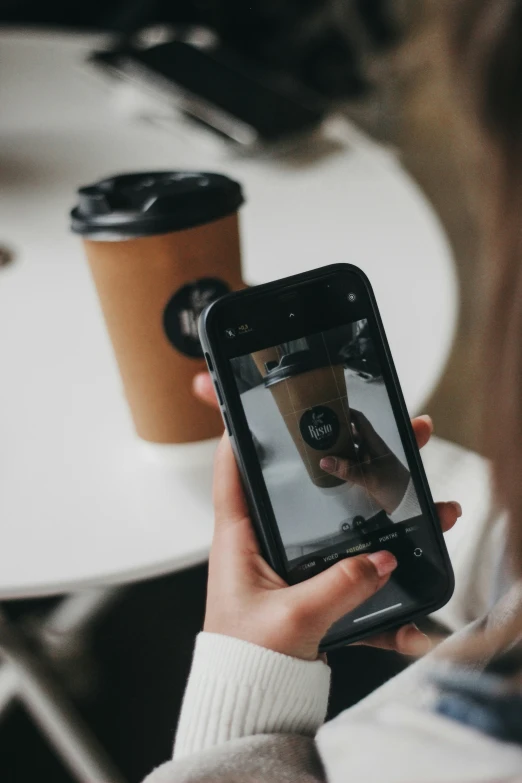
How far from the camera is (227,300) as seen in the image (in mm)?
226

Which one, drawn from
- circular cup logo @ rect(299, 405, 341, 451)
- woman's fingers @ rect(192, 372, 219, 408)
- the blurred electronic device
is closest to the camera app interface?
circular cup logo @ rect(299, 405, 341, 451)

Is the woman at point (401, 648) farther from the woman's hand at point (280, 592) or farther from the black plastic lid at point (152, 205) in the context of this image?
the black plastic lid at point (152, 205)

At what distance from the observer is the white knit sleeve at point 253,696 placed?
0.72ft

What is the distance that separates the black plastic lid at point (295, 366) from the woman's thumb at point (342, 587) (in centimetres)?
6

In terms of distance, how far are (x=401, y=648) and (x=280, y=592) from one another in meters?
0.04

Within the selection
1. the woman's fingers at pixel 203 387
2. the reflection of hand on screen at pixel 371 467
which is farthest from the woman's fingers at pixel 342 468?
the woman's fingers at pixel 203 387

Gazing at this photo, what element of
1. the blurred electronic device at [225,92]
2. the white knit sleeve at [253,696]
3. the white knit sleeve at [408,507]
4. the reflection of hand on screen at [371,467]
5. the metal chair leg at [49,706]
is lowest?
the metal chair leg at [49,706]

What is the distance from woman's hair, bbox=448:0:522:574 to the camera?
0.17 meters

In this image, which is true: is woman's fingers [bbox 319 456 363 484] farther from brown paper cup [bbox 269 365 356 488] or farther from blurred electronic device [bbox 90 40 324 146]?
blurred electronic device [bbox 90 40 324 146]

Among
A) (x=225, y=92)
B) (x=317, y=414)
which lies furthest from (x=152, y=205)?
(x=225, y=92)

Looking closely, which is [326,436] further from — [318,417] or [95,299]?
[95,299]

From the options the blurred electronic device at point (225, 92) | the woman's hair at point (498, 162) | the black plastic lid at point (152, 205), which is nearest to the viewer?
the woman's hair at point (498, 162)

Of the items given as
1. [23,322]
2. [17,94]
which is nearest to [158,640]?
[23,322]

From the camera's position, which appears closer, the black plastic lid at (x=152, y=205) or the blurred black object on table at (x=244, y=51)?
the black plastic lid at (x=152, y=205)
